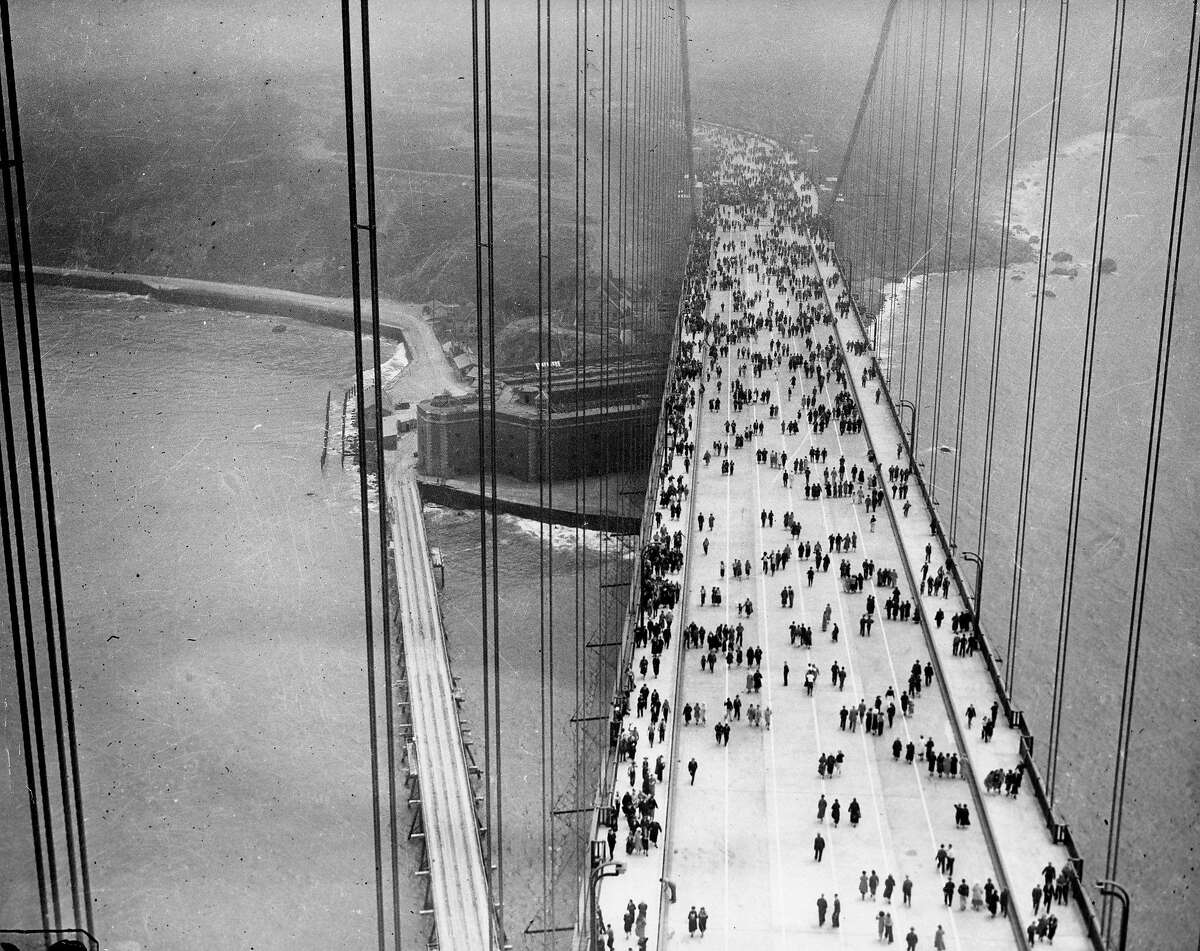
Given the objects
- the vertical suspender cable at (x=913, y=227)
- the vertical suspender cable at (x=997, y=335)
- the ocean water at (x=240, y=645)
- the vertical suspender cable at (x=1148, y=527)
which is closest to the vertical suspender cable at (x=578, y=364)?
the ocean water at (x=240, y=645)

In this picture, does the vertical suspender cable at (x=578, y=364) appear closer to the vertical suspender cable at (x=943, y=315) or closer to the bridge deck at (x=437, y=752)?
the bridge deck at (x=437, y=752)

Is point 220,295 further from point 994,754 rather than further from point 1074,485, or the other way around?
point 994,754

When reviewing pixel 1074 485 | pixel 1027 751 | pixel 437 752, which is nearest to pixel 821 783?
pixel 1027 751

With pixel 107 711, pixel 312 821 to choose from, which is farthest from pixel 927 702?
pixel 107 711

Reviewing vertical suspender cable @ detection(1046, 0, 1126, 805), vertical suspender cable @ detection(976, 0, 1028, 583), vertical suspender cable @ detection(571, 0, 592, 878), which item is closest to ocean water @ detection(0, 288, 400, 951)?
vertical suspender cable @ detection(571, 0, 592, 878)

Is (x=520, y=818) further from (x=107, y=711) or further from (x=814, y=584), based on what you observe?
(x=107, y=711)

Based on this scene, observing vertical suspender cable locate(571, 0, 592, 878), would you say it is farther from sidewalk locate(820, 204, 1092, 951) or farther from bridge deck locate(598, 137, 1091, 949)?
sidewalk locate(820, 204, 1092, 951)
